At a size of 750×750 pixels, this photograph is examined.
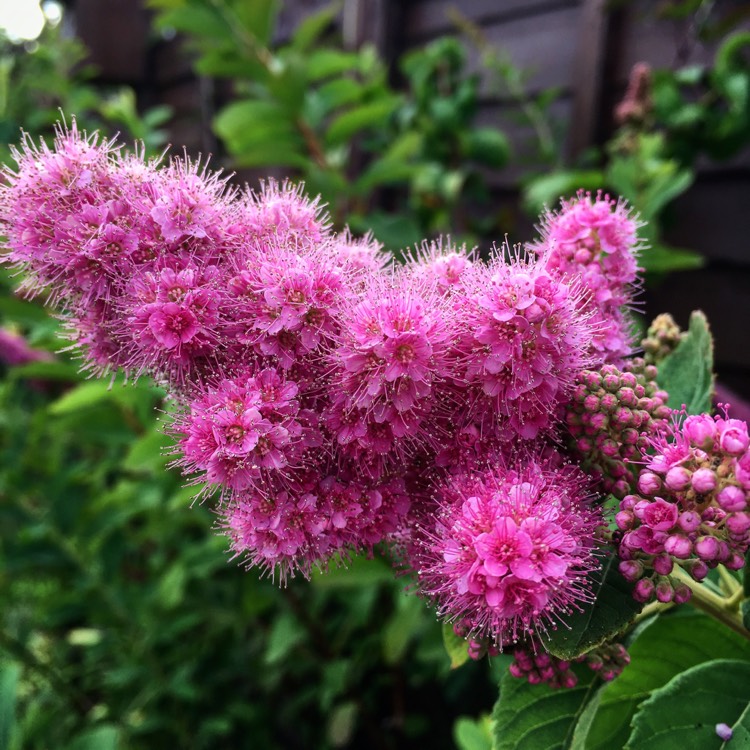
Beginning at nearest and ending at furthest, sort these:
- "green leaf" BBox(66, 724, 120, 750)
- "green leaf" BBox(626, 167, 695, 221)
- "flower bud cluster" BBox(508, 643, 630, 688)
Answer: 1. "flower bud cluster" BBox(508, 643, 630, 688)
2. "green leaf" BBox(66, 724, 120, 750)
3. "green leaf" BBox(626, 167, 695, 221)

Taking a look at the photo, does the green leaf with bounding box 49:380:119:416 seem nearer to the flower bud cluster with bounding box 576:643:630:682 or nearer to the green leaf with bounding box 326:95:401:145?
the green leaf with bounding box 326:95:401:145

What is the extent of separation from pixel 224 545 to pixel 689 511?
4.53 ft

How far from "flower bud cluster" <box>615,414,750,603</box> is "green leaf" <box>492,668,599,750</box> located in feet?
0.58

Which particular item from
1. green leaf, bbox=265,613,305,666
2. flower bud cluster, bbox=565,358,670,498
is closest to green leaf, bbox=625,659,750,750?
Answer: flower bud cluster, bbox=565,358,670,498

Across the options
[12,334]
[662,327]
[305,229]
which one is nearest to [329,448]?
[305,229]

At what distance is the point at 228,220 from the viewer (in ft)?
2.45

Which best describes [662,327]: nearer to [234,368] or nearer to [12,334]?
[234,368]

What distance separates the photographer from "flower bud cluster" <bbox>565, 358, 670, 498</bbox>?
64cm

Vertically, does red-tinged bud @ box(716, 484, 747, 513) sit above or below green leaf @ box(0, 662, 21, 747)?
above

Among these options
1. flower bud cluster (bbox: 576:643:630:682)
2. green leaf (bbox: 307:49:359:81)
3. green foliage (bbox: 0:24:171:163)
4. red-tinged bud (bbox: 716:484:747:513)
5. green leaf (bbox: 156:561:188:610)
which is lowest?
flower bud cluster (bbox: 576:643:630:682)

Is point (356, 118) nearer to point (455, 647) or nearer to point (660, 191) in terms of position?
point (660, 191)

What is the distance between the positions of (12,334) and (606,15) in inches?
90.0

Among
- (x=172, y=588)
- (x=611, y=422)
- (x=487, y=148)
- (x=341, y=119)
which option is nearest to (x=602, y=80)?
(x=487, y=148)

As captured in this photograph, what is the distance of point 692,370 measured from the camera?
89 cm
